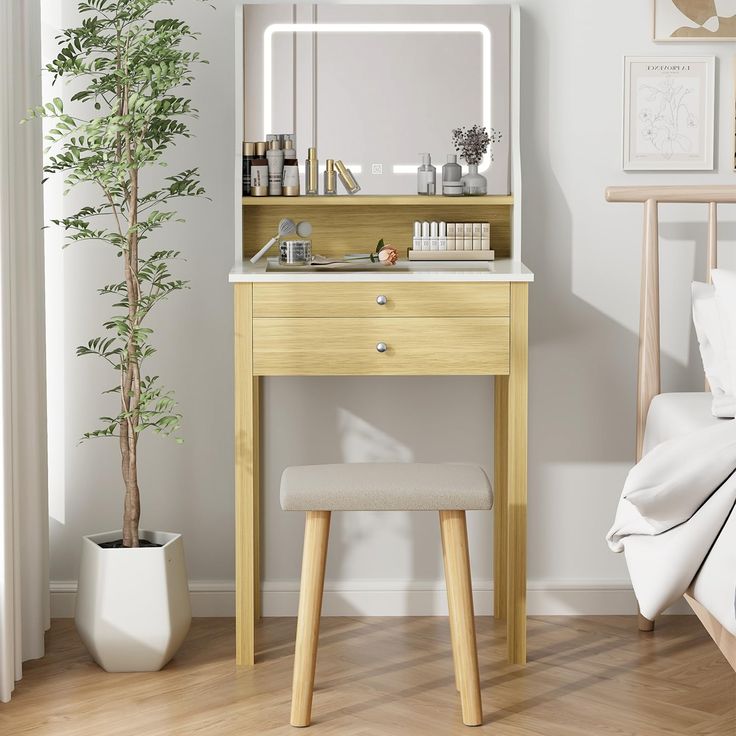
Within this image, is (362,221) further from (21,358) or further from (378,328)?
(21,358)

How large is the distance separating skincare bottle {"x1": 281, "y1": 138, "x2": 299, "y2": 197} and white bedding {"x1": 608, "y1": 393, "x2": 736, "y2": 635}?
123cm

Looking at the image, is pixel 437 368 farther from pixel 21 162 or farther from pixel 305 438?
pixel 21 162

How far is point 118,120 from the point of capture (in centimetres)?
235

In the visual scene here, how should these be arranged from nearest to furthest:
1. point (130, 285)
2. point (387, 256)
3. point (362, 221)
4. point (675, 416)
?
point (675, 416) < point (130, 285) < point (387, 256) < point (362, 221)

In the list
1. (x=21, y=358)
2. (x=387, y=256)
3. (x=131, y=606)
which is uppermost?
(x=387, y=256)

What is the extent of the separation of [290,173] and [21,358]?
826 millimetres

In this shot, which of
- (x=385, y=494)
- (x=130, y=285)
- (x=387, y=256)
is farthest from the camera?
(x=387, y=256)

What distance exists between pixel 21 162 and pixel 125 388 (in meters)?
0.59

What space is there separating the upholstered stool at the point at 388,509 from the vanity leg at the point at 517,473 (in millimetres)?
303

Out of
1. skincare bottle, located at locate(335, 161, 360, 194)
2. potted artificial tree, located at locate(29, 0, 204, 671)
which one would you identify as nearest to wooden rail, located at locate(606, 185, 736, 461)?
skincare bottle, located at locate(335, 161, 360, 194)

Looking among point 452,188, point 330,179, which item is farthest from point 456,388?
point 330,179

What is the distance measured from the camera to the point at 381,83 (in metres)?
2.79

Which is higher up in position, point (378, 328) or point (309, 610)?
point (378, 328)

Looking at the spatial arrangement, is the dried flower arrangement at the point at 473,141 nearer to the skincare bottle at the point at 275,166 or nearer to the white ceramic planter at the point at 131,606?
the skincare bottle at the point at 275,166
